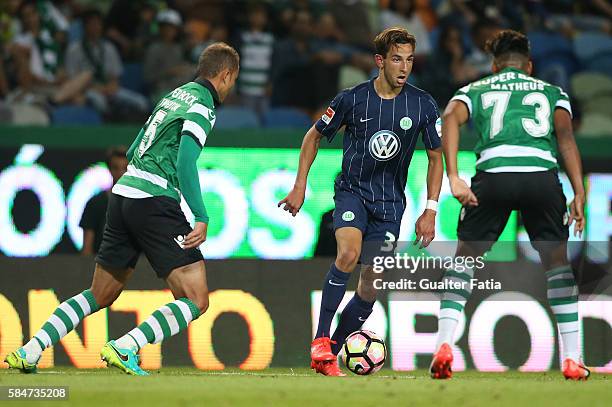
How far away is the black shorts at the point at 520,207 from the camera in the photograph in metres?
7.71

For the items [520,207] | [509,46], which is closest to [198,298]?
[520,207]

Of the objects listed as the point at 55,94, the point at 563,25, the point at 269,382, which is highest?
the point at 563,25

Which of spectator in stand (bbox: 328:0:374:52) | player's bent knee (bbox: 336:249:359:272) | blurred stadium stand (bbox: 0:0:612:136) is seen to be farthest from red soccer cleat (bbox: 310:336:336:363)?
spectator in stand (bbox: 328:0:374:52)

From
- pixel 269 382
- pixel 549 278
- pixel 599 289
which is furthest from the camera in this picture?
pixel 599 289

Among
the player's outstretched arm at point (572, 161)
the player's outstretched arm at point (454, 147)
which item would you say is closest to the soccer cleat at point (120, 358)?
the player's outstretched arm at point (454, 147)

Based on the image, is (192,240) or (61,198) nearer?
(192,240)

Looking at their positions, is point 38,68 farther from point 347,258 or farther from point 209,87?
point 347,258

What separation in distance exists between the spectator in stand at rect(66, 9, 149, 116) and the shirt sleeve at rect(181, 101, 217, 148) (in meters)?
6.07

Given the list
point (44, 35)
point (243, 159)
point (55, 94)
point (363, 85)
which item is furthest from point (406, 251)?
point (44, 35)

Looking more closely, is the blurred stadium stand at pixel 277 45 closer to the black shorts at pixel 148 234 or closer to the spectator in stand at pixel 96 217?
the spectator in stand at pixel 96 217

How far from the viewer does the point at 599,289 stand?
9750 mm

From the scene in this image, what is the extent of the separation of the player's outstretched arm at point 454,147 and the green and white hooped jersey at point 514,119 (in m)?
0.08

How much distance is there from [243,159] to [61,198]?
173 cm

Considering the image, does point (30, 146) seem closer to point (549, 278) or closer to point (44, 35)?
point (44, 35)
